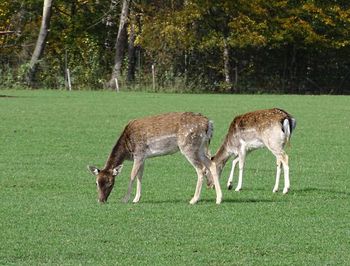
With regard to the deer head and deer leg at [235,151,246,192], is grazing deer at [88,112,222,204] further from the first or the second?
deer leg at [235,151,246,192]

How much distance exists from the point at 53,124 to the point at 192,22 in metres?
29.2

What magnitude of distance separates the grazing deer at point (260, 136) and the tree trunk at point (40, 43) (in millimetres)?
37786

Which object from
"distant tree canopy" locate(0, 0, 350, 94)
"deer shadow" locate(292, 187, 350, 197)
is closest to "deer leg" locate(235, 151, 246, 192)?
"deer shadow" locate(292, 187, 350, 197)

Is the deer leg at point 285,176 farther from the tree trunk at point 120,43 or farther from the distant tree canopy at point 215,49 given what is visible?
the tree trunk at point 120,43

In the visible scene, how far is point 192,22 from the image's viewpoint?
55844mm

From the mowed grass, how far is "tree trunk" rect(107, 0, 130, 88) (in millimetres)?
28993

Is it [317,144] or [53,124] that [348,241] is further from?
[53,124]

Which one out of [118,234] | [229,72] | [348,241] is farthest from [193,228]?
[229,72]

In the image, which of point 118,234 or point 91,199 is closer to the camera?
point 118,234

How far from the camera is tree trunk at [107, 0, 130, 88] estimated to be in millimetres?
54188

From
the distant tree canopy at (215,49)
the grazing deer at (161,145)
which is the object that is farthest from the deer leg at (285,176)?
the distant tree canopy at (215,49)

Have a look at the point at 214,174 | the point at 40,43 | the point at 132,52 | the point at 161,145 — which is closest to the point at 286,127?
the point at 214,174

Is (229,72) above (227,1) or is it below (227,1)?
below

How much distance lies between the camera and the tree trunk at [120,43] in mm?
54188
